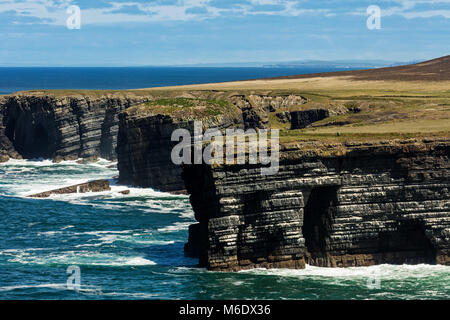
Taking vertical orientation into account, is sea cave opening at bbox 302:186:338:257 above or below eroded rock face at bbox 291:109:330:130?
below

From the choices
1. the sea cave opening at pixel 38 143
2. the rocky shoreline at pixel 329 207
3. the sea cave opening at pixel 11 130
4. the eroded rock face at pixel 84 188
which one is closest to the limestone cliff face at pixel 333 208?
the rocky shoreline at pixel 329 207

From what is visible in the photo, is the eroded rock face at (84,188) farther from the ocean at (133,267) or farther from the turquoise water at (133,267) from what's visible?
the turquoise water at (133,267)

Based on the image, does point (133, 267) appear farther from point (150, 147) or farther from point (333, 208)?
point (150, 147)

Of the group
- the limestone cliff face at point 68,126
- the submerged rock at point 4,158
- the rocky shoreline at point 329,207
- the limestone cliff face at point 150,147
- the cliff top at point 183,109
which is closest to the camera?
the rocky shoreline at point 329,207

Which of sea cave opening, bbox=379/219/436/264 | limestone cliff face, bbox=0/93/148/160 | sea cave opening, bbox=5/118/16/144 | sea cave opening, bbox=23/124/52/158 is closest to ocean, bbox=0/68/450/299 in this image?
sea cave opening, bbox=379/219/436/264

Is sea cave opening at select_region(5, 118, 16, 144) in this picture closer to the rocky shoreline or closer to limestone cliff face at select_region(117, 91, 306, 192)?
limestone cliff face at select_region(117, 91, 306, 192)

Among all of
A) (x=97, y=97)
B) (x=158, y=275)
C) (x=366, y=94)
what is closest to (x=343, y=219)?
(x=158, y=275)

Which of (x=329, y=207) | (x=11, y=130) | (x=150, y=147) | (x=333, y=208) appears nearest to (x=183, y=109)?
(x=150, y=147)
